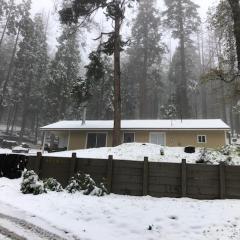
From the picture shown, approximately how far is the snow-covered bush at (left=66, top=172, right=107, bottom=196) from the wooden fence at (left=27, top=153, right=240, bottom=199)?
36 cm

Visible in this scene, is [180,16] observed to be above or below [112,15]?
above

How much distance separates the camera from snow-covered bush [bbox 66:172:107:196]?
11.8 m

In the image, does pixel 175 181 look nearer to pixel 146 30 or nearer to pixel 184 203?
pixel 184 203

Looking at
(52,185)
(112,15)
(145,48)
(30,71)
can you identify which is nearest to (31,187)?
(52,185)

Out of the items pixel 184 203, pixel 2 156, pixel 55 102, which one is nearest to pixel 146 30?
pixel 55 102

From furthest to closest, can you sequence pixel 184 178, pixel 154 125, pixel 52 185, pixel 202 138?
pixel 154 125 < pixel 202 138 < pixel 52 185 < pixel 184 178

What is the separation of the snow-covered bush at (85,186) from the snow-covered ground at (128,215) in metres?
0.36

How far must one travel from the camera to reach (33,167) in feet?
46.3

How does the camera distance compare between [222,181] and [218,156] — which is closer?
[222,181]

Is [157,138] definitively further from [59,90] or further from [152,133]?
[59,90]

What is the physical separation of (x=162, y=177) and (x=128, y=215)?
3.12 m

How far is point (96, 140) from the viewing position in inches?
1169

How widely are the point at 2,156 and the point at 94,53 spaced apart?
1221 cm

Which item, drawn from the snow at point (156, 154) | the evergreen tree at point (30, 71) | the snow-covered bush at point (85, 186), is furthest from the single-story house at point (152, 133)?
the evergreen tree at point (30, 71)
